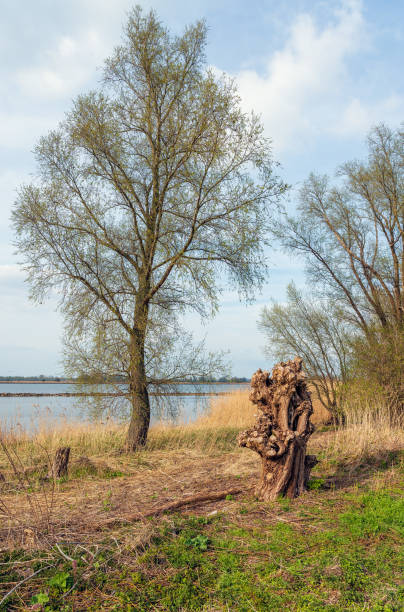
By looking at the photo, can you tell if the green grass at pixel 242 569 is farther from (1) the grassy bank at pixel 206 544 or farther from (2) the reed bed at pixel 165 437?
(2) the reed bed at pixel 165 437

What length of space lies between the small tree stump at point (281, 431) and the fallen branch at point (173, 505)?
1.47 ft

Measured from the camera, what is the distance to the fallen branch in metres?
4.63

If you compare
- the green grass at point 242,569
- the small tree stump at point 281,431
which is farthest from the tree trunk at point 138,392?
the green grass at point 242,569

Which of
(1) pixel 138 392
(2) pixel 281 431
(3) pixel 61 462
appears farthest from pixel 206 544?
(1) pixel 138 392

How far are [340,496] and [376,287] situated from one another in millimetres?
9435

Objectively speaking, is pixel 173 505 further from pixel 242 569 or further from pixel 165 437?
pixel 165 437

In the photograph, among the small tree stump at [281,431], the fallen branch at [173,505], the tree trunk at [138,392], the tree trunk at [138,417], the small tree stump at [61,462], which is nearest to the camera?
the fallen branch at [173,505]

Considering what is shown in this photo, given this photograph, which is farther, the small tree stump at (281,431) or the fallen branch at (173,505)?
the small tree stump at (281,431)

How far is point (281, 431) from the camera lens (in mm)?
5809

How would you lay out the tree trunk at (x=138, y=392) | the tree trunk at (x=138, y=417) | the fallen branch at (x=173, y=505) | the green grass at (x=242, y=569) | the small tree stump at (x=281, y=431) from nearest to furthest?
the green grass at (x=242, y=569) < the fallen branch at (x=173, y=505) < the small tree stump at (x=281, y=431) < the tree trunk at (x=138, y=392) < the tree trunk at (x=138, y=417)

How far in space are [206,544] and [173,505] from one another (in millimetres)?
1048

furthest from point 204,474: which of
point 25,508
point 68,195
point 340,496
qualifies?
point 68,195

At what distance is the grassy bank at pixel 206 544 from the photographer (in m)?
3.42

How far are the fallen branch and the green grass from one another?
271mm
